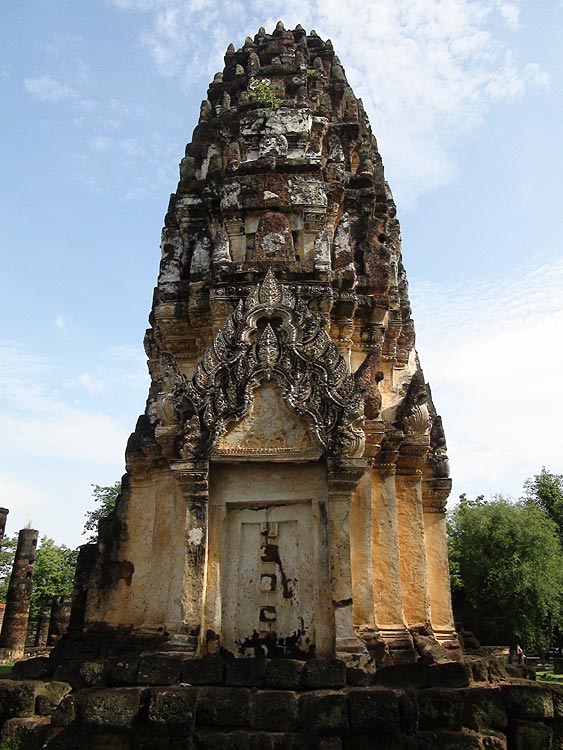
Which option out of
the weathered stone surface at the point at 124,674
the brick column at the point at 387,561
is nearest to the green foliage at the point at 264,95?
the brick column at the point at 387,561

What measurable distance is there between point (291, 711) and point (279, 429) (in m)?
3.23

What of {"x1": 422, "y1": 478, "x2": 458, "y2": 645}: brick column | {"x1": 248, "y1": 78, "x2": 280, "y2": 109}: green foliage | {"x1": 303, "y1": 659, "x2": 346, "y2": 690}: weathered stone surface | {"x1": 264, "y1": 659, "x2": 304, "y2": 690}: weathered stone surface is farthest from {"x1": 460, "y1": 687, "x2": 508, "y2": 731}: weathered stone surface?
{"x1": 248, "y1": 78, "x2": 280, "y2": 109}: green foliage

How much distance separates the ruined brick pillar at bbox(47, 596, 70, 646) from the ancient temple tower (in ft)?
39.5

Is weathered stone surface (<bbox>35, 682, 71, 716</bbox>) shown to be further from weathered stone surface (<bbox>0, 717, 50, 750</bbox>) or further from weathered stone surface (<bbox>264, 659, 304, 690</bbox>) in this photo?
weathered stone surface (<bbox>264, 659, 304, 690</bbox>)

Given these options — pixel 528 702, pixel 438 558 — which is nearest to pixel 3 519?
pixel 438 558

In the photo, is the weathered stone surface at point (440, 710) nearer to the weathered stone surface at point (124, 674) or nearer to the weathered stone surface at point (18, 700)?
the weathered stone surface at point (124, 674)

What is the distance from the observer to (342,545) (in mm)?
7094

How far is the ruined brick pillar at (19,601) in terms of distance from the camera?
24516 mm

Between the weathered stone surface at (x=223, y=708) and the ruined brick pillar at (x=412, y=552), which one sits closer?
the weathered stone surface at (x=223, y=708)

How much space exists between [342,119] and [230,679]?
383 inches

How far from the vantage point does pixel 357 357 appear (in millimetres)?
9266

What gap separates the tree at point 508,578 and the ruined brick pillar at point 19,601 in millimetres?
19223

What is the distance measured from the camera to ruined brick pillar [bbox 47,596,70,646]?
64.1ft

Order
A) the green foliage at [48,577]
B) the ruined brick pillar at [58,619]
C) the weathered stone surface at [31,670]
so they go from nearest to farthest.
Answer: the weathered stone surface at [31,670]
the ruined brick pillar at [58,619]
the green foliage at [48,577]
